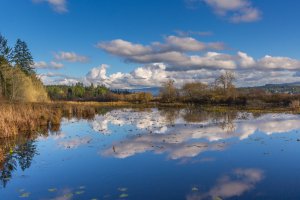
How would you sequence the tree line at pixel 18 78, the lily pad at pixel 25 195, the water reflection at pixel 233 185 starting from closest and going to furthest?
the water reflection at pixel 233 185, the lily pad at pixel 25 195, the tree line at pixel 18 78

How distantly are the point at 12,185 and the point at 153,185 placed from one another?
5643 mm

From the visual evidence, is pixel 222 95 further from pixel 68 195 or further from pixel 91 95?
pixel 91 95

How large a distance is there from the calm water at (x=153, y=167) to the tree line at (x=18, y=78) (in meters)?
35.9

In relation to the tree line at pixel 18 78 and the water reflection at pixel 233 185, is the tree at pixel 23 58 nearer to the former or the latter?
the tree line at pixel 18 78

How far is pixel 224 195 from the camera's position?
11.1 m

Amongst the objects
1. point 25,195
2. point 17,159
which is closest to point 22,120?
point 17,159

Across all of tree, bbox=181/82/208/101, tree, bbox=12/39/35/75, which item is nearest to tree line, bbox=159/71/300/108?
tree, bbox=181/82/208/101

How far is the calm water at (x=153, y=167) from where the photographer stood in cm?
1163

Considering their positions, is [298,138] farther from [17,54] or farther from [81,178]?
[17,54]

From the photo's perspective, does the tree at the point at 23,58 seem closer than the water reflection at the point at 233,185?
No

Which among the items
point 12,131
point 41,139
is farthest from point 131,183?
point 12,131

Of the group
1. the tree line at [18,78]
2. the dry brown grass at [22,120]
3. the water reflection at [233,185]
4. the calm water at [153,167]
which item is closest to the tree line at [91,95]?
the tree line at [18,78]

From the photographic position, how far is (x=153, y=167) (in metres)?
15.4

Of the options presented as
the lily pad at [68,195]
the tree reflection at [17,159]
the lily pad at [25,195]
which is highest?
the tree reflection at [17,159]
